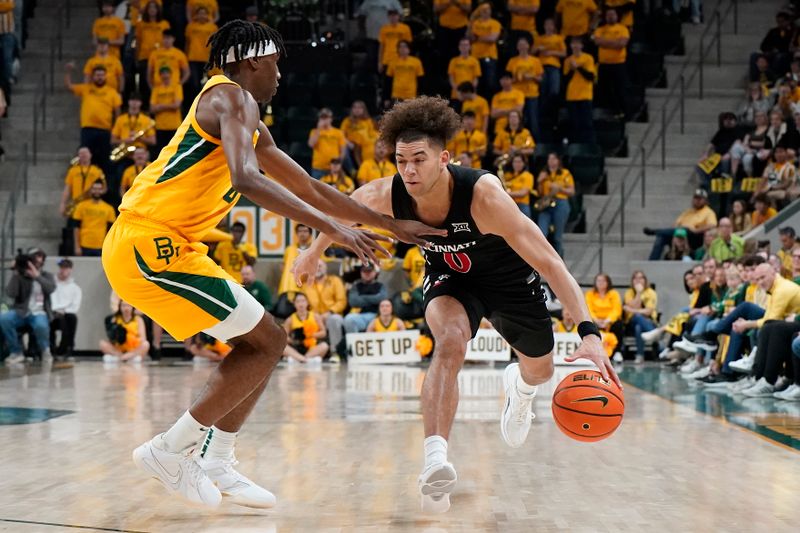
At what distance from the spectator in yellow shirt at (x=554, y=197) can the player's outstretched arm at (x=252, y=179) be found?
1207cm

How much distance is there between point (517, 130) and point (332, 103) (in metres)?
3.48

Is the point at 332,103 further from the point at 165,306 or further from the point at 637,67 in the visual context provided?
the point at 165,306

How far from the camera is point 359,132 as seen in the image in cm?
1722

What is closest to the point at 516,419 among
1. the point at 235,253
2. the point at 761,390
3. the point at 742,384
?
the point at 761,390

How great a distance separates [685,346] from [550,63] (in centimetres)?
639

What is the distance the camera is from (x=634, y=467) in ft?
19.7

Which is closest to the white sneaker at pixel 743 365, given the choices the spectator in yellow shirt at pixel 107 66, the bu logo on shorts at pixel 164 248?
the bu logo on shorts at pixel 164 248

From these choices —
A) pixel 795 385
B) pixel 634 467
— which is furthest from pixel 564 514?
pixel 795 385

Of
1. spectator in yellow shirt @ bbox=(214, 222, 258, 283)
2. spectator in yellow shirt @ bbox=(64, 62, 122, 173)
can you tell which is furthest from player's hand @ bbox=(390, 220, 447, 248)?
spectator in yellow shirt @ bbox=(64, 62, 122, 173)

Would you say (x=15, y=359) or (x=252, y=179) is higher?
(x=252, y=179)

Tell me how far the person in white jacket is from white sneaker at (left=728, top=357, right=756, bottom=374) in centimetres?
914

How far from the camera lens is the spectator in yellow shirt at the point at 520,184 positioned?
15.9 meters

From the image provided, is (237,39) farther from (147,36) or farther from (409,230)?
(147,36)

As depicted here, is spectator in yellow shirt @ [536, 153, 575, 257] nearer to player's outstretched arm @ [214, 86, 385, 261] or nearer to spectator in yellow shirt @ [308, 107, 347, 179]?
spectator in yellow shirt @ [308, 107, 347, 179]
